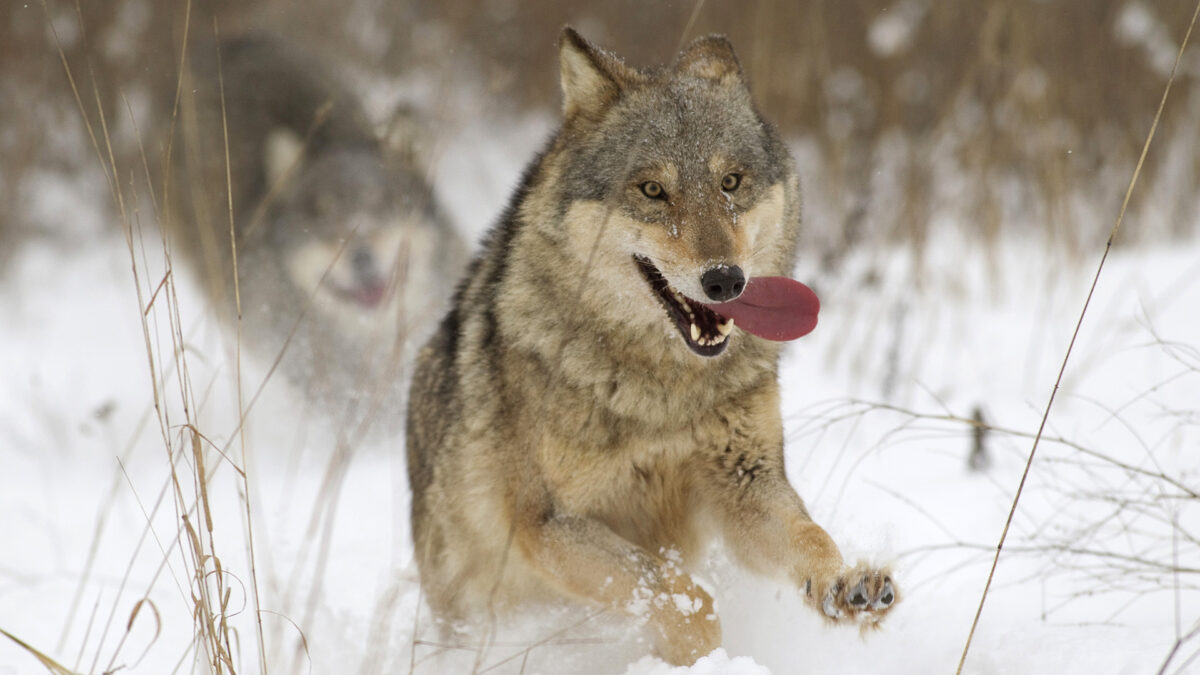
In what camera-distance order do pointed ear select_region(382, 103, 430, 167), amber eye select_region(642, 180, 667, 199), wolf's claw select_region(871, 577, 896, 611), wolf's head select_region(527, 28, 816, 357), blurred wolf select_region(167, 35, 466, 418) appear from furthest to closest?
blurred wolf select_region(167, 35, 466, 418), pointed ear select_region(382, 103, 430, 167), amber eye select_region(642, 180, 667, 199), wolf's head select_region(527, 28, 816, 357), wolf's claw select_region(871, 577, 896, 611)

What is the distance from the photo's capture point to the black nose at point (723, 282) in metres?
2.52

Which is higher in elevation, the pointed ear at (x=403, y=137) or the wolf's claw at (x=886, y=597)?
the pointed ear at (x=403, y=137)

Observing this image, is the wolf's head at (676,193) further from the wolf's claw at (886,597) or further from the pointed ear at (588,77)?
the wolf's claw at (886,597)

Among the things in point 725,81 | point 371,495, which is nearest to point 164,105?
point 371,495

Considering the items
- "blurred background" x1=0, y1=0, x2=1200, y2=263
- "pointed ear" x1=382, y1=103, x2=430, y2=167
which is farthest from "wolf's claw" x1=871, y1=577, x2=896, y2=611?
"blurred background" x1=0, y1=0, x2=1200, y2=263

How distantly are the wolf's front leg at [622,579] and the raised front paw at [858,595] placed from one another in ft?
1.08

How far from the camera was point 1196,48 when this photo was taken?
764 cm

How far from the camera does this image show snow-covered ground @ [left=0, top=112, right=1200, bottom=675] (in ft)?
8.96

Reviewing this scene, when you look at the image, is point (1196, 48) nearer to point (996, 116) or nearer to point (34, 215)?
point (996, 116)

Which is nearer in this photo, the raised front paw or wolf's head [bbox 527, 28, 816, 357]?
the raised front paw

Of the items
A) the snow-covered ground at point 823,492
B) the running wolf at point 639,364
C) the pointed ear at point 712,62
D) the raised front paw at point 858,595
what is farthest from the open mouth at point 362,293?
the raised front paw at point 858,595

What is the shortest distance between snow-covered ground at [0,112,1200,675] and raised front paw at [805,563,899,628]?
0.36 ft

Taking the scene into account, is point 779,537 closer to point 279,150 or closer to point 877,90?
point 279,150

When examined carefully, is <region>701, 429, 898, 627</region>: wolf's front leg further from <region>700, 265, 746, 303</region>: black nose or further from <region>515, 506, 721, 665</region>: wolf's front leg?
<region>700, 265, 746, 303</region>: black nose
